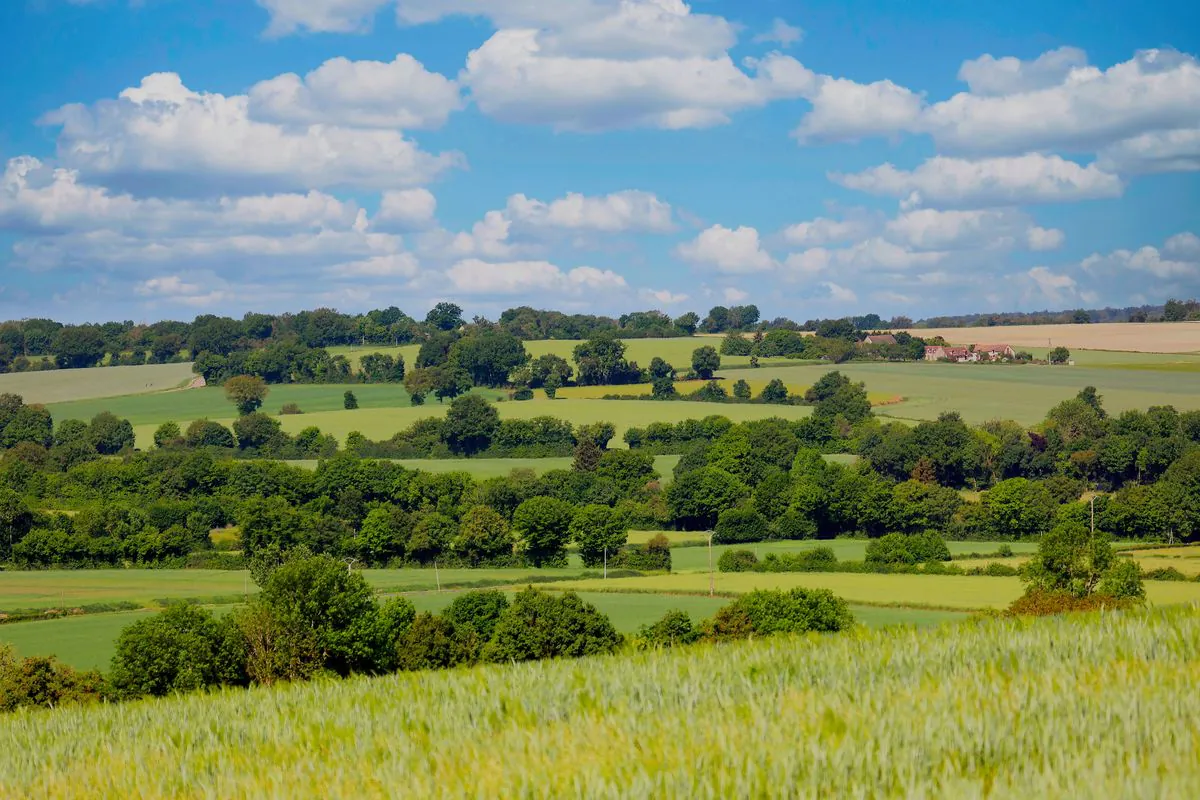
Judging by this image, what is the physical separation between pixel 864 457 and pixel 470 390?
217ft

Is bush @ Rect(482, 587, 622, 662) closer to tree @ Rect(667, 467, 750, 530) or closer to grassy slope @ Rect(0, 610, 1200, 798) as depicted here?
grassy slope @ Rect(0, 610, 1200, 798)

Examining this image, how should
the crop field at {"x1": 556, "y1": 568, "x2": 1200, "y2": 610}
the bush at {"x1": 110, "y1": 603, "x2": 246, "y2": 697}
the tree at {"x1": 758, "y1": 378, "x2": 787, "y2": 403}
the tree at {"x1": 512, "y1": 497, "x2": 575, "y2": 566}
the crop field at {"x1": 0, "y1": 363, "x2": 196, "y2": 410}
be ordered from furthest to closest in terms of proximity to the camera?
the crop field at {"x1": 0, "y1": 363, "x2": 196, "y2": 410}, the tree at {"x1": 758, "y1": 378, "x2": 787, "y2": 403}, the tree at {"x1": 512, "y1": 497, "x2": 575, "y2": 566}, the crop field at {"x1": 556, "y1": 568, "x2": 1200, "y2": 610}, the bush at {"x1": 110, "y1": 603, "x2": 246, "y2": 697}

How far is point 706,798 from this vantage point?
27.6 feet

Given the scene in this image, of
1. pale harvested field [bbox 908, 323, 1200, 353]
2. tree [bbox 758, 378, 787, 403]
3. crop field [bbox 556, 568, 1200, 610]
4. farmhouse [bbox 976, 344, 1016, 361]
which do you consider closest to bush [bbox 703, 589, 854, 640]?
crop field [bbox 556, 568, 1200, 610]

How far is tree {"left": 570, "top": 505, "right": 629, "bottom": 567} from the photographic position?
8875 cm

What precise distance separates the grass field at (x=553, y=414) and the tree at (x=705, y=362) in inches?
725

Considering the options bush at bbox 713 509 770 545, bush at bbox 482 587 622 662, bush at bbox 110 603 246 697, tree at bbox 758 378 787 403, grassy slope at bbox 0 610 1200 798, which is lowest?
bush at bbox 713 509 770 545

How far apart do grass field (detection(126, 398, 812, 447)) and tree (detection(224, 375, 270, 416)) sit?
19.8 feet

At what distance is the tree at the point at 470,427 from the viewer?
14288 centimetres

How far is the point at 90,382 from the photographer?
182 meters

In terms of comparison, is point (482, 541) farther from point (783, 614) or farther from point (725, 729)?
point (725, 729)

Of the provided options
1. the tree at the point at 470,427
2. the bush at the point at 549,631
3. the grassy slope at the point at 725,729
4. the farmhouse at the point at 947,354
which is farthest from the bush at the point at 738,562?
the farmhouse at the point at 947,354

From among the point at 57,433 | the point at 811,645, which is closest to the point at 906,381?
the point at 57,433

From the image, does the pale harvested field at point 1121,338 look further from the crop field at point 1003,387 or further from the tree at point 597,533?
the tree at point 597,533
